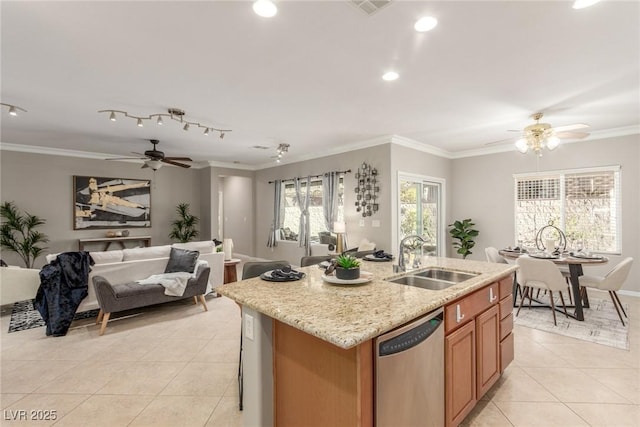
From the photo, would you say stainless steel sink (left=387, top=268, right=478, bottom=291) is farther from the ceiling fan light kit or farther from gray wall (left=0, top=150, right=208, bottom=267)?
gray wall (left=0, top=150, right=208, bottom=267)

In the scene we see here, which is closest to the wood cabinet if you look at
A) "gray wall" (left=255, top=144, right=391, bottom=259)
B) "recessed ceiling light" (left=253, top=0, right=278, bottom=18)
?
"recessed ceiling light" (left=253, top=0, right=278, bottom=18)

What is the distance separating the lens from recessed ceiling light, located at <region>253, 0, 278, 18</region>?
1.90 meters

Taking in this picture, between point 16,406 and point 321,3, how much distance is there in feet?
11.5

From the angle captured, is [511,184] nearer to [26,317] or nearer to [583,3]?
[583,3]

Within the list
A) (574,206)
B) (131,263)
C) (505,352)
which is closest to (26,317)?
(131,263)

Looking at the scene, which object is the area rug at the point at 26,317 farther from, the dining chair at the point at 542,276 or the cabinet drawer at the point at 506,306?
the dining chair at the point at 542,276

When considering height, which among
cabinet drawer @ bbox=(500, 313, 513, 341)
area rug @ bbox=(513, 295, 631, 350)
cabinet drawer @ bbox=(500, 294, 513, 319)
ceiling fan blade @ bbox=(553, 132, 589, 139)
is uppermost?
ceiling fan blade @ bbox=(553, 132, 589, 139)

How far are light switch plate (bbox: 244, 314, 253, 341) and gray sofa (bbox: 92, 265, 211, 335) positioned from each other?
2.58 metres

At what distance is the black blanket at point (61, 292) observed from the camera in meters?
3.36

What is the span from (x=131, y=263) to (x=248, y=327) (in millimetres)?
3100

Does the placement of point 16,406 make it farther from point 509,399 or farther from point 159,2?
point 509,399

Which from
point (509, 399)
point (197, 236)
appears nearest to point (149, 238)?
point (197, 236)

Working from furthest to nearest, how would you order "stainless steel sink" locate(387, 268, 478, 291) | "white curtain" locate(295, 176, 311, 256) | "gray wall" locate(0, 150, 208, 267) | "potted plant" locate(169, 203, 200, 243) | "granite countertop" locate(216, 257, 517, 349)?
1. "potted plant" locate(169, 203, 200, 243)
2. "white curtain" locate(295, 176, 311, 256)
3. "gray wall" locate(0, 150, 208, 267)
4. "stainless steel sink" locate(387, 268, 478, 291)
5. "granite countertop" locate(216, 257, 517, 349)

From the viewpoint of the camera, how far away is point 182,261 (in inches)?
168
